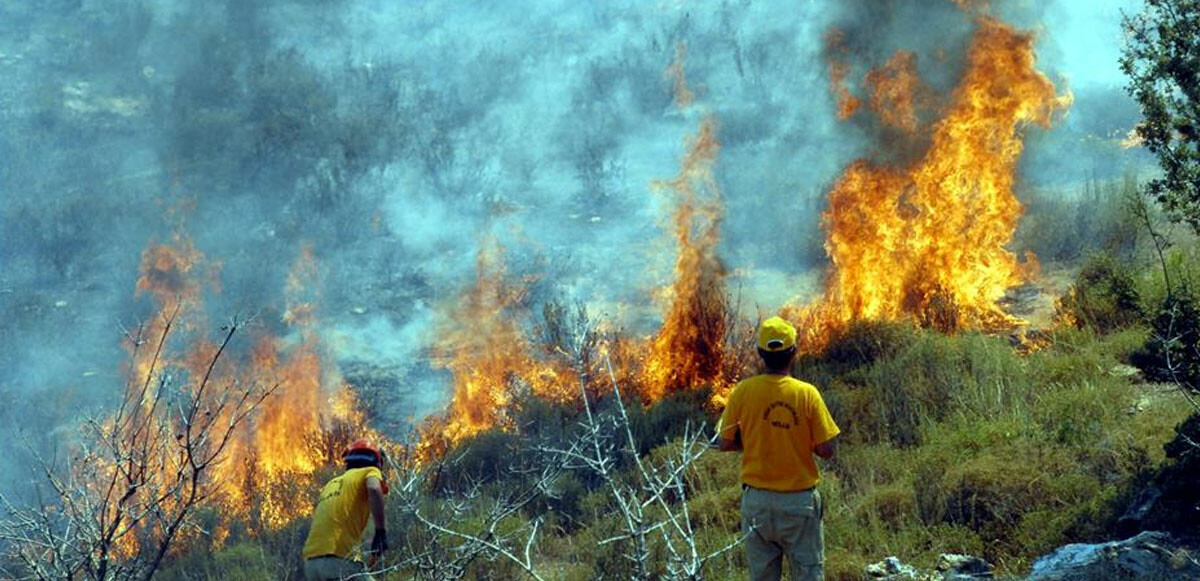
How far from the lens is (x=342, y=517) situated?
20.3 feet

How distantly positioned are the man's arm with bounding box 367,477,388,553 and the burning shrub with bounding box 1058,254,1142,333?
284 inches

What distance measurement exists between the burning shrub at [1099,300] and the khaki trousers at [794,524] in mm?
6024

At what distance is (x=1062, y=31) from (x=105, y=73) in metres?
20.8

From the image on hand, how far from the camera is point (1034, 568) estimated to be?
664 centimetres

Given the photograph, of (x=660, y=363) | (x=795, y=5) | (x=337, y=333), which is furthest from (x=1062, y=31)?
(x=337, y=333)

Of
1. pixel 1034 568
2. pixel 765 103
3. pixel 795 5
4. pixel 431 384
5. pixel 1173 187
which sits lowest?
pixel 1034 568

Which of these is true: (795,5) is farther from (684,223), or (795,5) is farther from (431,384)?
(431,384)

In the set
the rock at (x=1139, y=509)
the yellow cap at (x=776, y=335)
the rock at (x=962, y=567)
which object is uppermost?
the yellow cap at (x=776, y=335)

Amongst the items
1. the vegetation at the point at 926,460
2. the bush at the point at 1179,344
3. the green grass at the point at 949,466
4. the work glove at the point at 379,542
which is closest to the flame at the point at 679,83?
the vegetation at the point at 926,460

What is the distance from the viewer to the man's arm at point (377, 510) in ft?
20.1

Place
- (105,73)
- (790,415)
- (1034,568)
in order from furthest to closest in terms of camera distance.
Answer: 1. (105,73)
2. (1034,568)
3. (790,415)

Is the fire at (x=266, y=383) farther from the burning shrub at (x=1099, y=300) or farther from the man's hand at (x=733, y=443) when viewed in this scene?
the burning shrub at (x=1099, y=300)

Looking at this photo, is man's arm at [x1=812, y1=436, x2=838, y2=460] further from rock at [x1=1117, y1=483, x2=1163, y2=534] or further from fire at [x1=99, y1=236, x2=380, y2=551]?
fire at [x1=99, y1=236, x2=380, y2=551]

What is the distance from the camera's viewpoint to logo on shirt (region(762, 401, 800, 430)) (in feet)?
16.8
